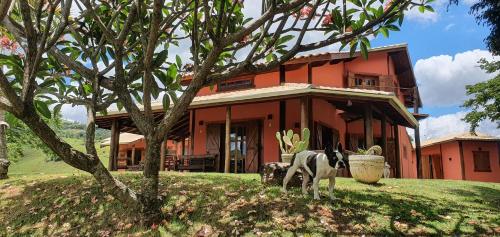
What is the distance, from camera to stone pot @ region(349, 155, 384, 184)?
9102 millimetres

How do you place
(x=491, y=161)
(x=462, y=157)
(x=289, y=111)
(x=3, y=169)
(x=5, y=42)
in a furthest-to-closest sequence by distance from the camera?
(x=462, y=157), (x=491, y=161), (x=289, y=111), (x=3, y=169), (x=5, y=42)

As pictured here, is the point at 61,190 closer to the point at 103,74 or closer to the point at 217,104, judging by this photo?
the point at 103,74

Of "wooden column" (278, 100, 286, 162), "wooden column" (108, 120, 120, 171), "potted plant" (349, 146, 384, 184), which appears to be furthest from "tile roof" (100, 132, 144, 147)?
"potted plant" (349, 146, 384, 184)

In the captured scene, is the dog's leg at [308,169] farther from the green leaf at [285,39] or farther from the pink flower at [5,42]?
the pink flower at [5,42]

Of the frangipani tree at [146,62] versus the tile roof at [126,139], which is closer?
the frangipani tree at [146,62]

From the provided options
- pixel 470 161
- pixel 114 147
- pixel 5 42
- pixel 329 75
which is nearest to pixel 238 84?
pixel 329 75

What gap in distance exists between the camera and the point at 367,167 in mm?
9203

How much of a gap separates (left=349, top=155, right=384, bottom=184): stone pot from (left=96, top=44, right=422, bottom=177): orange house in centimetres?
405

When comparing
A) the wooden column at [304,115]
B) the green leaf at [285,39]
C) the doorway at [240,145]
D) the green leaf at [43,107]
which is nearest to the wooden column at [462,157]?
the doorway at [240,145]

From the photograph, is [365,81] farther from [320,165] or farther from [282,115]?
[320,165]

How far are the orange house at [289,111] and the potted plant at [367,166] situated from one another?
3985 millimetres

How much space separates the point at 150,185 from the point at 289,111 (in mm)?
10569

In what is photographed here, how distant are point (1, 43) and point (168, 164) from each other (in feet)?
28.7

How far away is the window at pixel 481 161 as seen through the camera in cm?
2198
